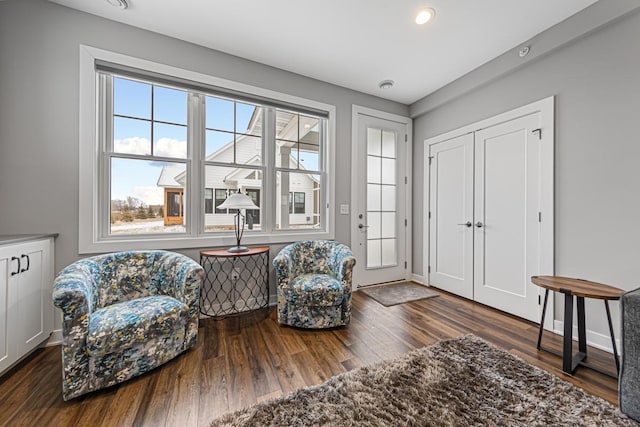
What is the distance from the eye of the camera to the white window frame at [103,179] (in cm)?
204

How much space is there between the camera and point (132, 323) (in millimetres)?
1516

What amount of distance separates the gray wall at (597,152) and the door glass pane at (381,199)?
5.44 feet

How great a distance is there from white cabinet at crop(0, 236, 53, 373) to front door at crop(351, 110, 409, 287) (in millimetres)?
2964

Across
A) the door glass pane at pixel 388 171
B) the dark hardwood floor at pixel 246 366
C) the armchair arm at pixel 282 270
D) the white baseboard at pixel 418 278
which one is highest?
the door glass pane at pixel 388 171

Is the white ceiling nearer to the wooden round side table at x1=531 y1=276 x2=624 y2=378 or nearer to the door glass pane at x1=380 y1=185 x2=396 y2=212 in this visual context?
the door glass pane at x1=380 y1=185 x2=396 y2=212

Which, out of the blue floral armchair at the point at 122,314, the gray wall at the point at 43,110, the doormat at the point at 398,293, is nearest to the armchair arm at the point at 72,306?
the blue floral armchair at the point at 122,314

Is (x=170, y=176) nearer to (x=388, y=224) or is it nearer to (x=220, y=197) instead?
(x=220, y=197)

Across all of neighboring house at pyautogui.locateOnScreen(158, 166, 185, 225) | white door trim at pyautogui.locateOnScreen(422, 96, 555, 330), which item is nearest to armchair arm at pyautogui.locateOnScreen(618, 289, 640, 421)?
white door trim at pyautogui.locateOnScreen(422, 96, 555, 330)

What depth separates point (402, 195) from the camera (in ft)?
12.3

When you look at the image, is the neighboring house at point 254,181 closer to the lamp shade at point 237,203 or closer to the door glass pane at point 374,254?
the lamp shade at point 237,203

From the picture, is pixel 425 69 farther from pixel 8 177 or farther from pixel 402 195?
pixel 8 177

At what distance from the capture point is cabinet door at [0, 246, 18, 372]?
4.88 feet

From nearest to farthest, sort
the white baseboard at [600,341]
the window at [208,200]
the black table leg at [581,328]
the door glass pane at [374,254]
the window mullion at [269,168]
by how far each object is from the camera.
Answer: the black table leg at [581,328]
the white baseboard at [600,341]
the window at [208,200]
the window mullion at [269,168]
the door glass pane at [374,254]

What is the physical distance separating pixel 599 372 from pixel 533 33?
284 centimetres
